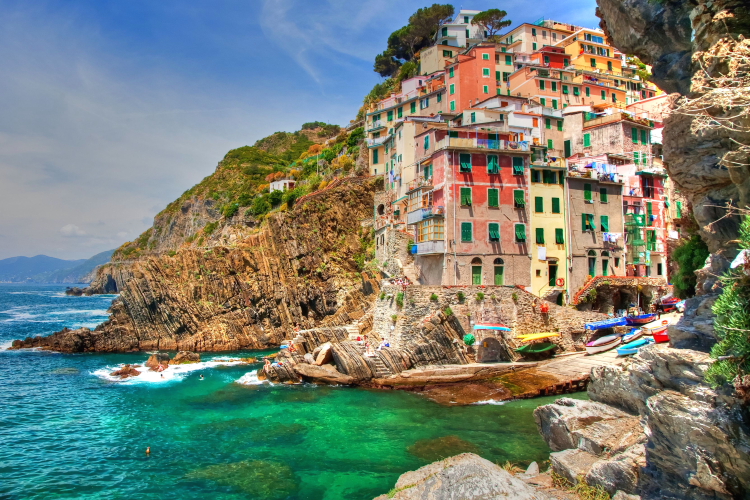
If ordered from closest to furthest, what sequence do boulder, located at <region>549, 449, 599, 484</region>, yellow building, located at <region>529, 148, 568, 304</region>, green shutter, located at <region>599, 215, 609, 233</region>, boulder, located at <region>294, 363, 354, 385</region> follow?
1. boulder, located at <region>549, 449, 599, 484</region>
2. boulder, located at <region>294, 363, 354, 385</region>
3. yellow building, located at <region>529, 148, 568, 304</region>
4. green shutter, located at <region>599, 215, 609, 233</region>

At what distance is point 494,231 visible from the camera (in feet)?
109

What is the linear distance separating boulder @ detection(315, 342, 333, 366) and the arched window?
10.8 m

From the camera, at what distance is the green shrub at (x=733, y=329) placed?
8.62m

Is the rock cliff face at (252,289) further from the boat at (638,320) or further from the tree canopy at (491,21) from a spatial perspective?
the tree canopy at (491,21)

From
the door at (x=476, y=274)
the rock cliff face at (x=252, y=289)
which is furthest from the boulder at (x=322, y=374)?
the rock cliff face at (x=252, y=289)

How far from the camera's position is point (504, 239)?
110ft

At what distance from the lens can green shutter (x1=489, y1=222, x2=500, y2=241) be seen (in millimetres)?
33312

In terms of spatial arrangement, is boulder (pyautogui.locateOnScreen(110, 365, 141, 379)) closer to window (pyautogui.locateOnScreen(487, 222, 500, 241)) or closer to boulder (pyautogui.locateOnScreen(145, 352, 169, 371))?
boulder (pyautogui.locateOnScreen(145, 352, 169, 371))

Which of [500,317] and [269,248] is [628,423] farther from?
[269,248]

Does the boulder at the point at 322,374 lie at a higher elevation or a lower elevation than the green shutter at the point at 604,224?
lower

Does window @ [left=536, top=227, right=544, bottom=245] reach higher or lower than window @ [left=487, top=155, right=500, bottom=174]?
lower

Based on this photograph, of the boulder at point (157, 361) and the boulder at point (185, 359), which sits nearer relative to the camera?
the boulder at point (157, 361)

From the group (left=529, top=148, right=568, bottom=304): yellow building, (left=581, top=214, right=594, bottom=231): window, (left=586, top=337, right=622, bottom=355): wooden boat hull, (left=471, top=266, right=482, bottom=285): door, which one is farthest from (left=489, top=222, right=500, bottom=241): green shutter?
(left=586, top=337, right=622, bottom=355): wooden boat hull

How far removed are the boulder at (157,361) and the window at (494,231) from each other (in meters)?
26.0
